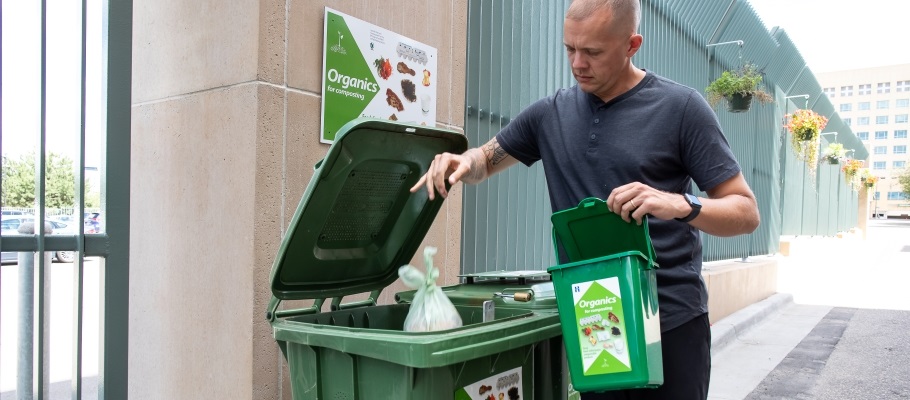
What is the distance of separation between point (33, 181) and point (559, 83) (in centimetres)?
361

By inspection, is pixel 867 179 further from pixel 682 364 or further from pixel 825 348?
pixel 682 364

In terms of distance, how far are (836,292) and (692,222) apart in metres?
12.0

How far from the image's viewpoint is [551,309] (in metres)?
2.22

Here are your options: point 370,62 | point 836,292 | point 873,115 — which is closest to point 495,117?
point 370,62

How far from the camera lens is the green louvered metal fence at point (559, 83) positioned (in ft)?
13.7

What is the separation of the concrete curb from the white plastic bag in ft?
16.7

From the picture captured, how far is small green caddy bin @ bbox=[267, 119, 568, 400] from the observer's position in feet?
5.46

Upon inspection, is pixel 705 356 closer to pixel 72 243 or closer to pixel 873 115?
pixel 72 243

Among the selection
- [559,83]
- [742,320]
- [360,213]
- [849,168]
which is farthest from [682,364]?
[849,168]

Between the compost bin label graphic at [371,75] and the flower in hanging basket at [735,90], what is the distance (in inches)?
230

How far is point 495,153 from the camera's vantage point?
238 cm

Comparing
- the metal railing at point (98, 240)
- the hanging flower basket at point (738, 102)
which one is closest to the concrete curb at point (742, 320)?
the hanging flower basket at point (738, 102)

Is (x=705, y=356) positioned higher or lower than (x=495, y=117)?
lower

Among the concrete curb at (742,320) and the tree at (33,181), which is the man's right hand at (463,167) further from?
the concrete curb at (742,320)
